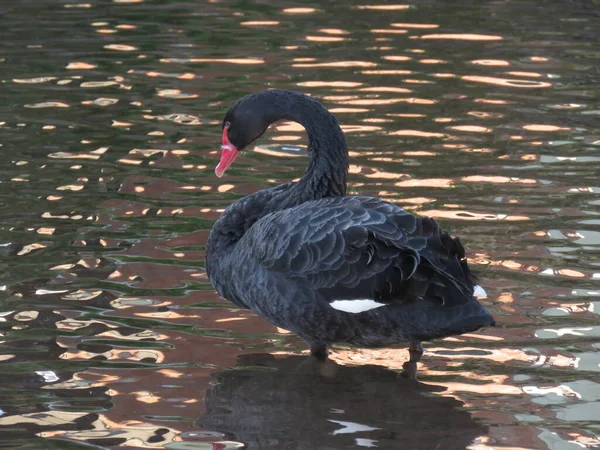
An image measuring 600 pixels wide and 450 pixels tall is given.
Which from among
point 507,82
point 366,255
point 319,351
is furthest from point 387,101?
point 366,255

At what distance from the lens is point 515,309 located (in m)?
5.49

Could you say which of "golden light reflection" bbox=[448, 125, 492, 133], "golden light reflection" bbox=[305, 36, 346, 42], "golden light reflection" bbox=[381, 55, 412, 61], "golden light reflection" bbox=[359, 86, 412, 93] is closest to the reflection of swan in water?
"golden light reflection" bbox=[448, 125, 492, 133]

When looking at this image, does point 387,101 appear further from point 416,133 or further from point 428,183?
point 428,183

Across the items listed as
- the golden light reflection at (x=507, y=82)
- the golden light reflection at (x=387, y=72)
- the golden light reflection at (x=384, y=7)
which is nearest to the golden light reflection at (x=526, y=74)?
the golden light reflection at (x=507, y=82)

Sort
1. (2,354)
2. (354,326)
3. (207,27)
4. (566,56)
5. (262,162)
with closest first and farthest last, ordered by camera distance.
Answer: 1. (354,326)
2. (2,354)
3. (262,162)
4. (566,56)
5. (207,27)

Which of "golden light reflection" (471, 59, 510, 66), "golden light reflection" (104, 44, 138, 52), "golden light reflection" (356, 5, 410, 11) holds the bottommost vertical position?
"golden light reflection" (471, 59, 510, 66)

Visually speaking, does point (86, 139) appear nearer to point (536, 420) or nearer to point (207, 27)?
point (207, 27)

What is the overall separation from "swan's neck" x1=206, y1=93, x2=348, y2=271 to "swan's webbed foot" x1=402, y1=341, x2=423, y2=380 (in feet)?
2.79

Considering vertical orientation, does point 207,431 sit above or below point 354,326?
below

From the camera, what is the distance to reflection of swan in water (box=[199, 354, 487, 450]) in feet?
Result: 14.6

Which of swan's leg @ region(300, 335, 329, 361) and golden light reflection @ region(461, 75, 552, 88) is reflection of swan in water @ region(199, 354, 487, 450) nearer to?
swan's leg @ region(300, 335, 329, 361)

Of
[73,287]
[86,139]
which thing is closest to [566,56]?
[86,139]

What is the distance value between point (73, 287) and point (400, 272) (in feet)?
6.52

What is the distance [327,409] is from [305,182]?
1.21m
